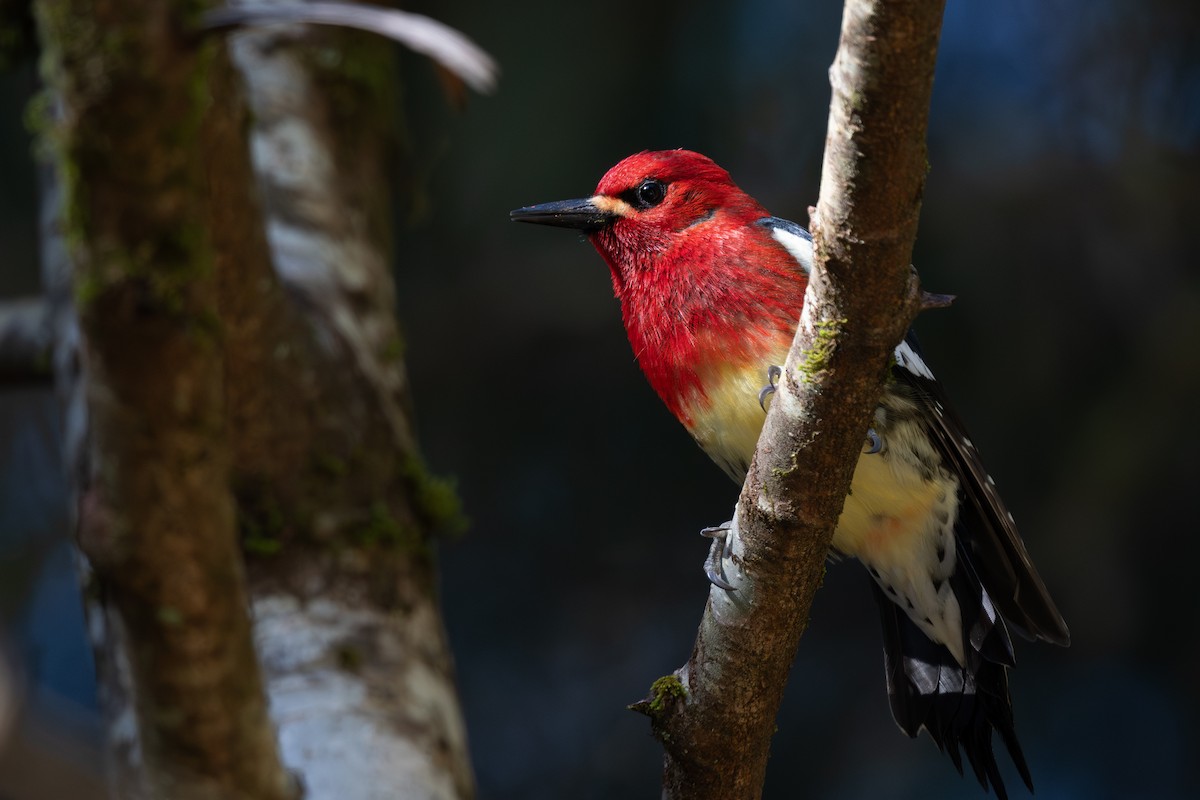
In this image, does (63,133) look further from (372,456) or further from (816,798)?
(816,798)

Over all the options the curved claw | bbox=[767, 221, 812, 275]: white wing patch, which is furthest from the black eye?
the curved claw

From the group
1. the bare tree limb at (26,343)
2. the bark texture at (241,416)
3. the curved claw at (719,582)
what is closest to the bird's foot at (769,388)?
the curved claw at (719,582)

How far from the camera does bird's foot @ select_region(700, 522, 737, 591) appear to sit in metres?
1.72

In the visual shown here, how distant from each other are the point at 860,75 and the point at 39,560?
425 cm

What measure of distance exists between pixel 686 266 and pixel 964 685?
968mm

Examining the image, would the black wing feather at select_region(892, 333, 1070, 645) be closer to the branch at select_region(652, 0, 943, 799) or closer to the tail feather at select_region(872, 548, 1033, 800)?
the tail feather at select_region(872, 548, 1033, 800)

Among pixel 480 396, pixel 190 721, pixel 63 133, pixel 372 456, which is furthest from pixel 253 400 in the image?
pixel 480 396

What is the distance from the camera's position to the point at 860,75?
1.25 meters

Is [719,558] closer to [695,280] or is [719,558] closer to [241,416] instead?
[695,280]

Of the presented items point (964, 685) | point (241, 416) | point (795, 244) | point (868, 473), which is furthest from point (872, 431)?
point (241, 416)

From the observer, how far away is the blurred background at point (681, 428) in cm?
411

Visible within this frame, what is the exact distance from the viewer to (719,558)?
189 centimetres

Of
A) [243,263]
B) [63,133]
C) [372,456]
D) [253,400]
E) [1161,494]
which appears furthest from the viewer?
[1161,494]

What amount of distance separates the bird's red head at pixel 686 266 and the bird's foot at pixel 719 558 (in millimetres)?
A: 281
